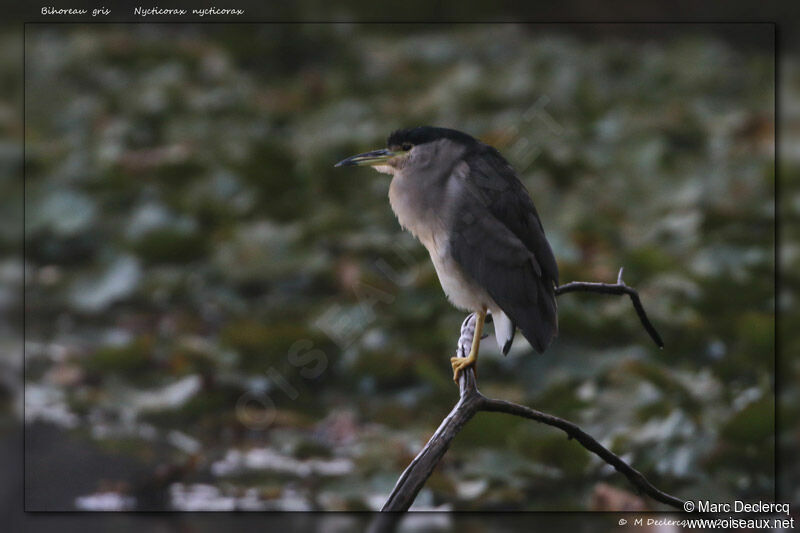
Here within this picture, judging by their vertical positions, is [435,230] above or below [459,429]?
above

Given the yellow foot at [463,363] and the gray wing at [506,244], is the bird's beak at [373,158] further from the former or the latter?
the yellow foot at [463,363]

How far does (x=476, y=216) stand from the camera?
0.68 meters

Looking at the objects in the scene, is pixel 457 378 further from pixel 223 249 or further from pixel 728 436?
pixel 223 249

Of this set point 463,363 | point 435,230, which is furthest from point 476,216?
point 463,363

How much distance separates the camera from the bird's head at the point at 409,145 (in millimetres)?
652

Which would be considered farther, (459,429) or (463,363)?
(463,363)

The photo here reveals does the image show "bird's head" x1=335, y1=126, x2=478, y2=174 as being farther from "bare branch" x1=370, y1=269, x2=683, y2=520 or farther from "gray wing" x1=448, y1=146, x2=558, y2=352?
"bare branch" x1=370, y1=269, x2=683, y2=520

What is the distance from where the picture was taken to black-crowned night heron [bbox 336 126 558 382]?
66cm

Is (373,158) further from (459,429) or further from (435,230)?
(459,429)

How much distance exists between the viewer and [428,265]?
168 centimetres

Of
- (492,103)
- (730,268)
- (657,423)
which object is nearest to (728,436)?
(657,423)

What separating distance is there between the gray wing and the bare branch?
45 millimetres

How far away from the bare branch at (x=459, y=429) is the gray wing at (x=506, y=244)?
1.8 inches

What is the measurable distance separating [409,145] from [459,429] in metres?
0.20
